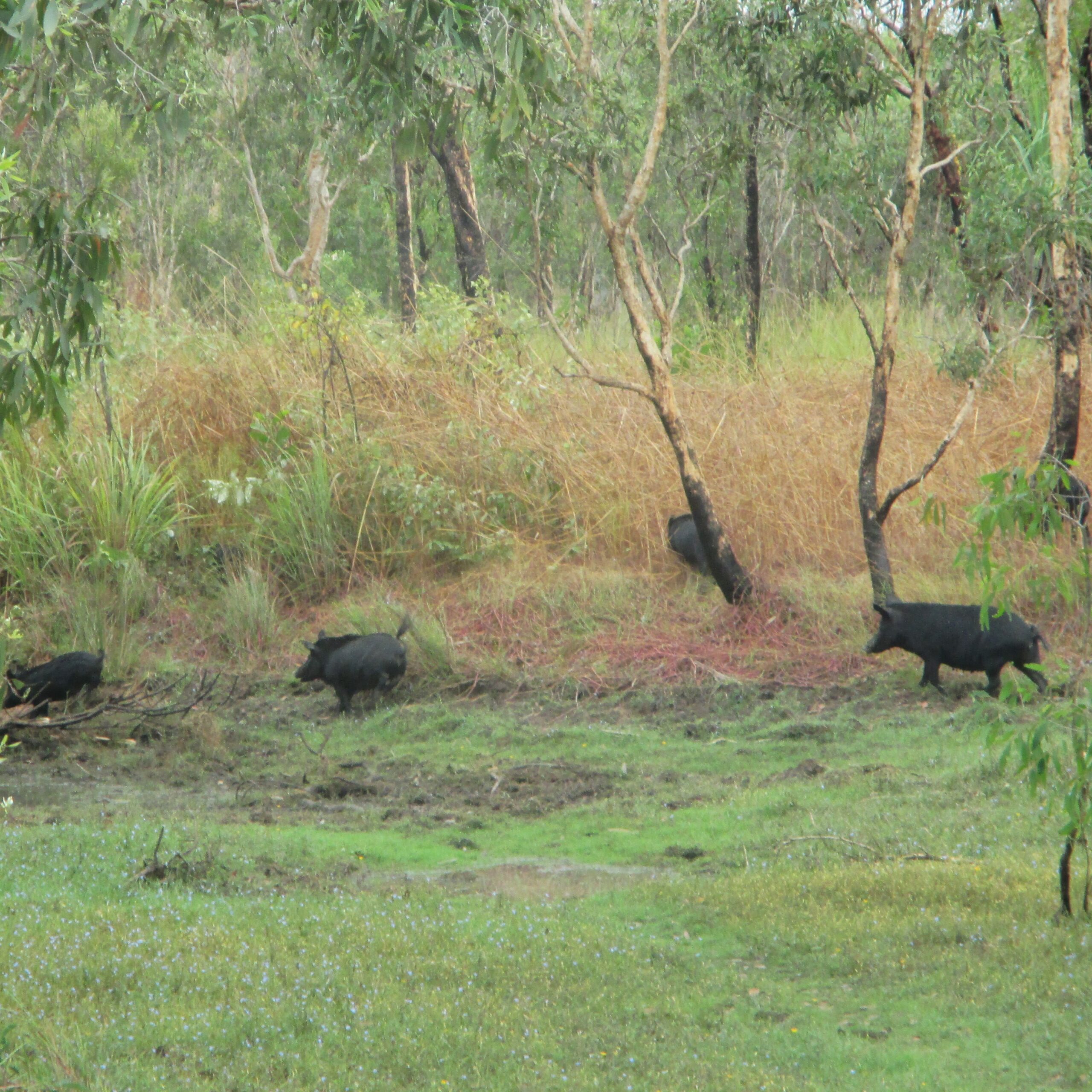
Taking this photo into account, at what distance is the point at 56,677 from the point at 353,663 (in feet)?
7.13

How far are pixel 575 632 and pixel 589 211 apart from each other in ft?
66.5

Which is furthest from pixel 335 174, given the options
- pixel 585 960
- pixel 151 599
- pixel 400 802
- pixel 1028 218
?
pixel 585 960

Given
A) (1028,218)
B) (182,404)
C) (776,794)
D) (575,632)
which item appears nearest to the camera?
(776,794)

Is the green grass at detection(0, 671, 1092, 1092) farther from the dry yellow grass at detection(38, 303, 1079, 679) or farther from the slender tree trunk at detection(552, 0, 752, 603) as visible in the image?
the slender tree trunk at detection(552, 0, 752, 603)

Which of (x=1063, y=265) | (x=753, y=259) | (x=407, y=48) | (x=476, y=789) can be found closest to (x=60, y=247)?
(x=407, y=48)

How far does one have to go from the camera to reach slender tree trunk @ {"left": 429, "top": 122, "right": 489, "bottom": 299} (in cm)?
1946

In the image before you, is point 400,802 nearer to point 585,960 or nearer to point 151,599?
point 585,960

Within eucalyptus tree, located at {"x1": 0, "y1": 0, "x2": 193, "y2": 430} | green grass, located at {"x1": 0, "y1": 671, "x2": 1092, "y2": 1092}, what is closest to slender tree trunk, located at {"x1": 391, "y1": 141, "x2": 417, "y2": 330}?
green grass, located at {"x1": 0, "y1": 671, "x2": 1092, "y2": 1092}

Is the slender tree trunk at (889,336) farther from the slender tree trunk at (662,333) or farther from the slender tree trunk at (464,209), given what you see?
the slender tree trunk at (464,209)

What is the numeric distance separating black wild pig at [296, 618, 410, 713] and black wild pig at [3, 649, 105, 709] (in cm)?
154

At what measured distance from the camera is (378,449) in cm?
1348

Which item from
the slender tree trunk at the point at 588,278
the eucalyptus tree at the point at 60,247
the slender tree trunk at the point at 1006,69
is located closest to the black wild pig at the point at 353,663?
the eucalyptus tree at the point at 60,247

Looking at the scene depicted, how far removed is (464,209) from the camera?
19609 mm

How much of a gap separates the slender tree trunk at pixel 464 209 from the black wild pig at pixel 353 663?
375 inches
